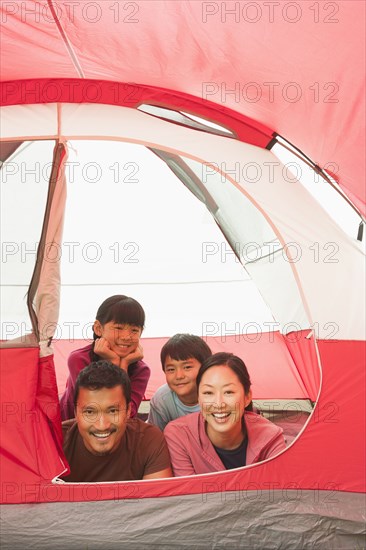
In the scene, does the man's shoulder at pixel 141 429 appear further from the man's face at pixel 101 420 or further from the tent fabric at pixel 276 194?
the tent fabric at pixel 276 194

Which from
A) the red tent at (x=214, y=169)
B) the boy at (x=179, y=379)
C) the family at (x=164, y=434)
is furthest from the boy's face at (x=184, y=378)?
the red tent at (x=214, y=169)

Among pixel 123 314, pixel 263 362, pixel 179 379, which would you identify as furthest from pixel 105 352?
pixel 263 362

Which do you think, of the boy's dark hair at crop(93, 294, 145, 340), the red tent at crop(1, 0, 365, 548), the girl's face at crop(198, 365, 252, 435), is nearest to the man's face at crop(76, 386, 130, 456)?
the red tent at crop(1, 0, 365, 548)

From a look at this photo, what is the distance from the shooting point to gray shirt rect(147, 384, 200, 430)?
2.80 metres

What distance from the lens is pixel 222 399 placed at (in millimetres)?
2285

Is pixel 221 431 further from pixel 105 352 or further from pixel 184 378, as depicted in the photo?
pixel 105 352

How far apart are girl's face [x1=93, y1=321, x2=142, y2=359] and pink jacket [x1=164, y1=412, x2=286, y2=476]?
1.89 ft

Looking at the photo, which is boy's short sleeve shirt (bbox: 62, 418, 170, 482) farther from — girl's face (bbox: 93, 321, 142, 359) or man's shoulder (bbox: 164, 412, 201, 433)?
girl's face (bbox: 93, 321, 142, 359)

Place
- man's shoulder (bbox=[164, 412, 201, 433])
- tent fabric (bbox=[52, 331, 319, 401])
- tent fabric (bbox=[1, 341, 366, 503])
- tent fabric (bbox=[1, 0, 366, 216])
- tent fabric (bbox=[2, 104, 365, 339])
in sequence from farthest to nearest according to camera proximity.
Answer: tent fabric (bbox=[52, 331, 319, 401]), man's shoulder (bbox=[164, 412, 201, 433]), tent fabric (bbox=[2, 104, 365, 339]), tent fabric (bbox=[1, 341, 366, 503]), tent fabric (bbox=[1, 0, 366, 216])

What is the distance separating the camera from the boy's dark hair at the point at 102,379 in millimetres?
2248

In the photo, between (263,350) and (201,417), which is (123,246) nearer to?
(263,350)

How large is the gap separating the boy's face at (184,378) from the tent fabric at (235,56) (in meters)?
0.95

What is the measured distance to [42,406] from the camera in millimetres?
2086

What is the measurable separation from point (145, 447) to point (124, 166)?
5.86ft
